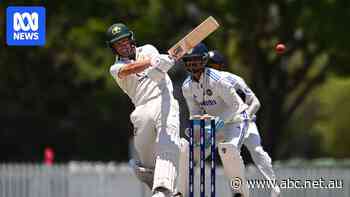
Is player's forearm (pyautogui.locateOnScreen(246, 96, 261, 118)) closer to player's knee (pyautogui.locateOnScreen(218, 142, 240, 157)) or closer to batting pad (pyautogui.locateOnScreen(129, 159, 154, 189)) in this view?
player's knee (pyautogui.locateOnScreen(218, 142, 240, 157))

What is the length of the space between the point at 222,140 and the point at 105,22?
1963 cm

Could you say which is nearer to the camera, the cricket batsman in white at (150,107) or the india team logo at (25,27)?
the cricket batsman in white at (150,107)

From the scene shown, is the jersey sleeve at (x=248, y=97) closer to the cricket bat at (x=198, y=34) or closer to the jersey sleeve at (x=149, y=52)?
the jersey sleeve at (x=149, y=52)

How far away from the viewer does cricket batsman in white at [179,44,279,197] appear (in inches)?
466

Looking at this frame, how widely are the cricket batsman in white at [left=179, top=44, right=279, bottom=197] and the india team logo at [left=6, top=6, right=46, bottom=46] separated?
7.04ft

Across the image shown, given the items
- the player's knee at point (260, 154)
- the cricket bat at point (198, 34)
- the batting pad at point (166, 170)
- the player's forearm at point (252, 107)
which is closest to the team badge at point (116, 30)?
the cricket bat at point (198, 34)

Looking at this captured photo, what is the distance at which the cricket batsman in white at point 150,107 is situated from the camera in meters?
10.9

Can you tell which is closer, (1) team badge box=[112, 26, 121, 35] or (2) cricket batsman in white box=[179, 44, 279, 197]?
(1) team badge box=[112, 26, 121, 35]

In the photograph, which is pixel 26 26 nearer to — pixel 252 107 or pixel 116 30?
pixel 116 30

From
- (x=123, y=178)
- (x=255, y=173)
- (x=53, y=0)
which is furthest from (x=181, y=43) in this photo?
(x=53, y=0)

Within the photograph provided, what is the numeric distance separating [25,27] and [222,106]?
2.77 metres

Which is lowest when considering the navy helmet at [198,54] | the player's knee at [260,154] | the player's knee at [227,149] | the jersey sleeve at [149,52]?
the player's knee at [227,149]

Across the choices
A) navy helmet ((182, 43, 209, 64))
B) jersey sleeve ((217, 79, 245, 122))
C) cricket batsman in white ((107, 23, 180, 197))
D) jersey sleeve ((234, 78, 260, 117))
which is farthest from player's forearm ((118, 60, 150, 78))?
jersey sleeve ((234, 78, 260, 117))

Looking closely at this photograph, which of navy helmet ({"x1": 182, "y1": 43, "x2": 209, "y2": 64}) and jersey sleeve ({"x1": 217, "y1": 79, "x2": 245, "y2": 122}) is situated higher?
navy helmet ({"x1": 182, "y1": 43, "x2": 209, "y2": 64})
